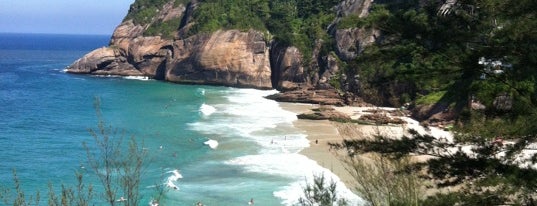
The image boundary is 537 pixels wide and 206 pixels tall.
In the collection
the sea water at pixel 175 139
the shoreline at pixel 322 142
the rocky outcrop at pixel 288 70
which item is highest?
the rocky outcrop at pixel 288 70

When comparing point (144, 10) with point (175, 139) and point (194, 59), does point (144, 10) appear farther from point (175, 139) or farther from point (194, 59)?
point (175, 139)

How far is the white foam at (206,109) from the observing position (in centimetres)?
4850

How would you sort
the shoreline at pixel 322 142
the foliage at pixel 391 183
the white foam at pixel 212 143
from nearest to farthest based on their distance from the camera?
the foliage at pixel 391 183, the shoreline at pixel 322 142, the white foam at pixel 212 143

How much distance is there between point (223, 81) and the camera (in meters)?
69.0

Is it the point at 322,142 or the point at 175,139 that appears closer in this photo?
the point at 322,142

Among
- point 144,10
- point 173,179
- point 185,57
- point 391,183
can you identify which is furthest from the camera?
point 144,10

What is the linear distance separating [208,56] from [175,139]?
33094mm

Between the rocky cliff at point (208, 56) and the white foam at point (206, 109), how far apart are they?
11983 millimetres

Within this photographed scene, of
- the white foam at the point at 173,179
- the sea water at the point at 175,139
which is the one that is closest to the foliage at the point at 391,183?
the sea water at the point at 175,139

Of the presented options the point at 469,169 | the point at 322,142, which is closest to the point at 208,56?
the point at 322,142

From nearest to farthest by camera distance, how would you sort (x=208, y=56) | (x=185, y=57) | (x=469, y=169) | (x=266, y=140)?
(x=469, y=169)
(x=266, y=140)
(x=208, y=56)
(x=185, y=57)

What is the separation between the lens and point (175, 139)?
121 feet

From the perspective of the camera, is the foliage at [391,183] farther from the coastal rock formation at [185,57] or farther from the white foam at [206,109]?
the coastal rock formation at [185,57]

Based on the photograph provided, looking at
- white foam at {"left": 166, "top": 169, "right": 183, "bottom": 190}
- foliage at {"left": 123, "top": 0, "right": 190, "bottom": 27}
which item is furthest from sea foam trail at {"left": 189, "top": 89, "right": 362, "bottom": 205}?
foliage at {"left": 123, "top": 0, "right": 190, "bottom": 27}
